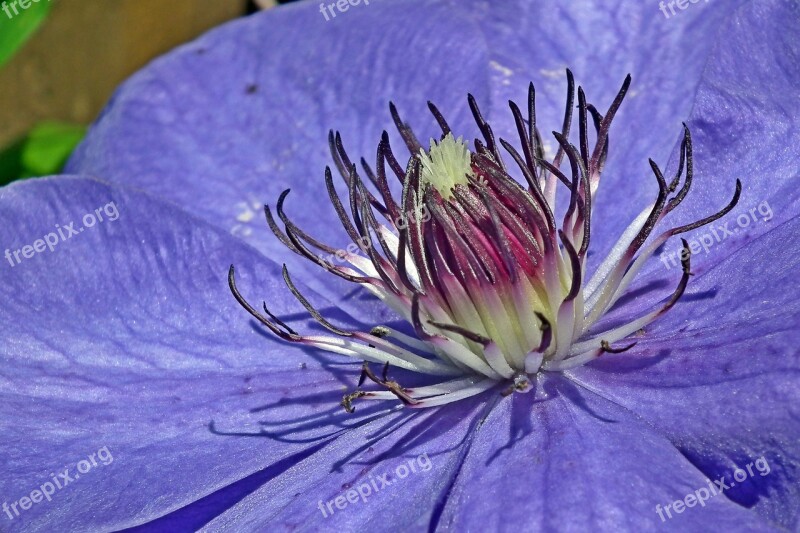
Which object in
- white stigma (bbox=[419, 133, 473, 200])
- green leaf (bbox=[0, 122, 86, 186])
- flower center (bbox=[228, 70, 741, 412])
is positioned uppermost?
green leaf (bbox=[0, 122, 86, 186])

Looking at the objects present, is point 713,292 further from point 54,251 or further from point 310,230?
point 54,251

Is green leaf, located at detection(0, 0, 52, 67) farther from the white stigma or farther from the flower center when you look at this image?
the white stigma

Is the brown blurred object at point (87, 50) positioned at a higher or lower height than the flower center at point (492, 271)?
higher

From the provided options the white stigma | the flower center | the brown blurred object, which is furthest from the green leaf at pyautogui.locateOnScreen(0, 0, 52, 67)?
the brown blurred object

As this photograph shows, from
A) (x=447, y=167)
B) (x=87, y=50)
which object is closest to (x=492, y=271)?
(x=447, y=167)

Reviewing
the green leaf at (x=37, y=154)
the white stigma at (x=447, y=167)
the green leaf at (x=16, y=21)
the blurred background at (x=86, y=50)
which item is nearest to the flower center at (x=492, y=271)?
the white stigma at (x=447, y=167)

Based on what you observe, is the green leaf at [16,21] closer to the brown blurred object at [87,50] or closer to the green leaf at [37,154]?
the green leaf at [37,154]
